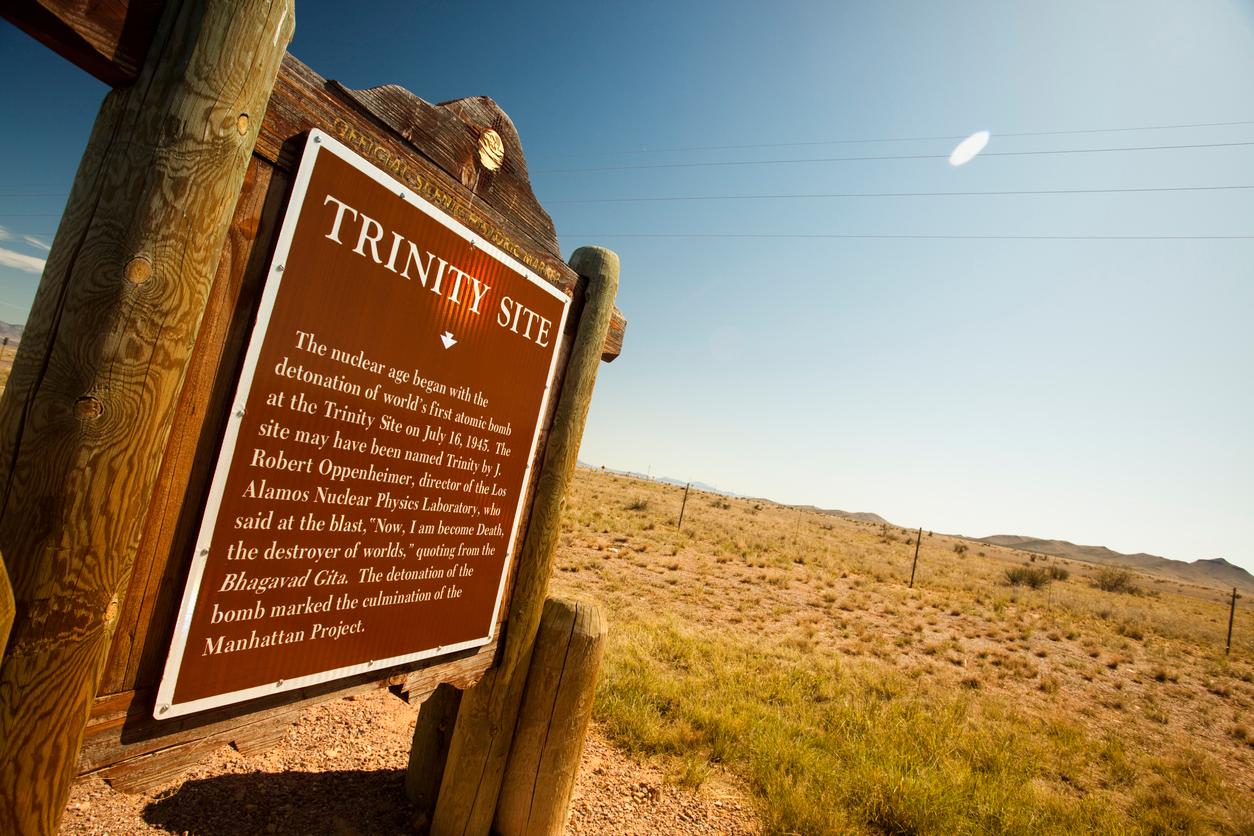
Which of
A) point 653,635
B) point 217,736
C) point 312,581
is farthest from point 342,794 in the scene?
point 653,635

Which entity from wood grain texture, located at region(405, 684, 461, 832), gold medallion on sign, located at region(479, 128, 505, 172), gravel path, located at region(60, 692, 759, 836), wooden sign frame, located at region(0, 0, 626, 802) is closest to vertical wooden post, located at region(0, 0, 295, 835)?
wooden sign frame, located at region(0, 0, 626, 802)

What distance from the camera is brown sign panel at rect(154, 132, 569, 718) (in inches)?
47.9

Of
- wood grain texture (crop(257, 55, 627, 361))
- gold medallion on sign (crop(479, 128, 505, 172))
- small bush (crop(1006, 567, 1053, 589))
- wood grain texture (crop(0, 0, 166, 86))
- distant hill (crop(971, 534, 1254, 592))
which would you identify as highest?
distant hill (crop(971, 534, 1254, 592))

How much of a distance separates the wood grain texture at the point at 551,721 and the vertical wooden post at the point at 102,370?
1571 millimetres

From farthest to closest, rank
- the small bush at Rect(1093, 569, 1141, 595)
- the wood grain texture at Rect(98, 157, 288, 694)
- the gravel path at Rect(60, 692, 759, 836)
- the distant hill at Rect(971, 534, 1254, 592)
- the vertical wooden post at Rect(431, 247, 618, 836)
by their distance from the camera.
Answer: the distant hill at Rect(971, 534, 1254, 592) < the small bush at Rect(1093, 569, 1141, 595) < the gravel path at Rect(60, 692, 759, 836) < the vertical wooden post at Rect(431, 247, 618, 836) < the wood grain texture at Rect(98, 157, 288, 694)

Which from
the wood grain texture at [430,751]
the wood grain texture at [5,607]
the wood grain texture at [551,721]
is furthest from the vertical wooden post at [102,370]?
the wood grain texture at [430,751]

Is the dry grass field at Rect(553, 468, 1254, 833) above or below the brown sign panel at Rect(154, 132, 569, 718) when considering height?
below

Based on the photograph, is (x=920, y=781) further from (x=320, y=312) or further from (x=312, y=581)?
(x=320, y=312)

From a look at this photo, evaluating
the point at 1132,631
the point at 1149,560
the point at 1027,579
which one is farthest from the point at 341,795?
the point at 1149,560

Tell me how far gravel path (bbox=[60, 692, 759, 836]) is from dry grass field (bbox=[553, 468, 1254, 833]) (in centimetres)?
30

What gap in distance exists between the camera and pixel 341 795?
2.93m

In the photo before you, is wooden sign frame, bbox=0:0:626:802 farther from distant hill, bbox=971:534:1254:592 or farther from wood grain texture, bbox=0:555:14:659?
distant hill, bbox=971:534:1254:592

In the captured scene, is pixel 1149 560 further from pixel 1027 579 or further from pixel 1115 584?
pixel 1027 579

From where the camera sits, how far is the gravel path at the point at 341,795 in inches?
101
